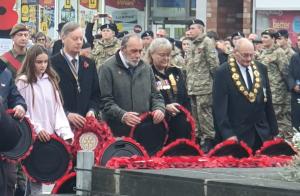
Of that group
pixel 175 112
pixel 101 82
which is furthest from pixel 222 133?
pixel 101 82

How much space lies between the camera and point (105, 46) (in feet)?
71.7

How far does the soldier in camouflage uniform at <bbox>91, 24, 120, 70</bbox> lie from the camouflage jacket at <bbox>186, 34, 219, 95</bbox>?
4.87 feet

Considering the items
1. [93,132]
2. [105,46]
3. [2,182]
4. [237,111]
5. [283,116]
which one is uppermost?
[105,46]

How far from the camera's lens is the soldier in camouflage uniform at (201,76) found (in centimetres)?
2025

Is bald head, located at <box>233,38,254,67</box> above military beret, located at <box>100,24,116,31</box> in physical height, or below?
below

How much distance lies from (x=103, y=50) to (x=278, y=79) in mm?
3085

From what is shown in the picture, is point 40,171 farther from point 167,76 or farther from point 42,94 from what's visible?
point 167,76

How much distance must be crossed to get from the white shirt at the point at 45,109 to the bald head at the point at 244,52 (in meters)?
2.22

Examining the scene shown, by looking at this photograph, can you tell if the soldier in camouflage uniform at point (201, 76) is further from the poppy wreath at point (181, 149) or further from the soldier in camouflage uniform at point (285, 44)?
the poppy wreath at point (181, 149)

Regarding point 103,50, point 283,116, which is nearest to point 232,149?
point 283,116

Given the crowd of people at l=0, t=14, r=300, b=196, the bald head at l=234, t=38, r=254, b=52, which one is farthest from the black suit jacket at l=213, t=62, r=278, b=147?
the bald head at l=234, t=38, r=254, b=52

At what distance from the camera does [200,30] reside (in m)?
20.5

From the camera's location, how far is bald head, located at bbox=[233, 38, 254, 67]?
13.2m

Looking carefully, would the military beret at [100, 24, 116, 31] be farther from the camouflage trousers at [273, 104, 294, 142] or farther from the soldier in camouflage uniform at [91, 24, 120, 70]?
the camouflage trousers at [273, 104, 294, 142]
